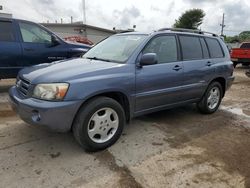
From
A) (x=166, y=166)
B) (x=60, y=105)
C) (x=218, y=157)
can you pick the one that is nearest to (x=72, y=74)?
(x=60, y=105)

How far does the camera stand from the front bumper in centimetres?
322

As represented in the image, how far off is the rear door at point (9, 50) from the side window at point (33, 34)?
9.0 inches

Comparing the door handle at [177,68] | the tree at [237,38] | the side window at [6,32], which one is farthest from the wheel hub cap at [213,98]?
the tree at [237,38]

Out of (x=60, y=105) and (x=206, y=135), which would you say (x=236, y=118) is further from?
(x=60, y=105)

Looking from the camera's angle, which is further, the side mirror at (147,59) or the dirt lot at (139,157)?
the side mirror at (147,59)

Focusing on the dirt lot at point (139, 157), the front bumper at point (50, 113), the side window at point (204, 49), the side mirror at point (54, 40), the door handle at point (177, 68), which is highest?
the side mirror at point (54, 40)

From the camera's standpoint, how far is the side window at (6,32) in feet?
21.4

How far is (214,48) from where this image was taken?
18.4ft

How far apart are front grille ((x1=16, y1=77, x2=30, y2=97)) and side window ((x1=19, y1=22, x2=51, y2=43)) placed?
3180mm

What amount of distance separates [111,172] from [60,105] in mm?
1024

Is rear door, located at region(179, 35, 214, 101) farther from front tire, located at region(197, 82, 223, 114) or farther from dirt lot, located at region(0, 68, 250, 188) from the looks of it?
dirt lot, located at region(0, 68, 250, 188)

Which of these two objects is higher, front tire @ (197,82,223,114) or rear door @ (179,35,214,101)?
rear door @ (179,35,214,101)

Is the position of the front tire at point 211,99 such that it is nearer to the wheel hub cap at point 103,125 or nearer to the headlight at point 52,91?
the wheel hub cap at point 103,125

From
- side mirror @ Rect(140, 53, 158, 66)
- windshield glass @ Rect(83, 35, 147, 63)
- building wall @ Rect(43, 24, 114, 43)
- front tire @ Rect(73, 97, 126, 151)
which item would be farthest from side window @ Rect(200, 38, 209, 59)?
building wall @ Rect(43, 24, 114, 43)
